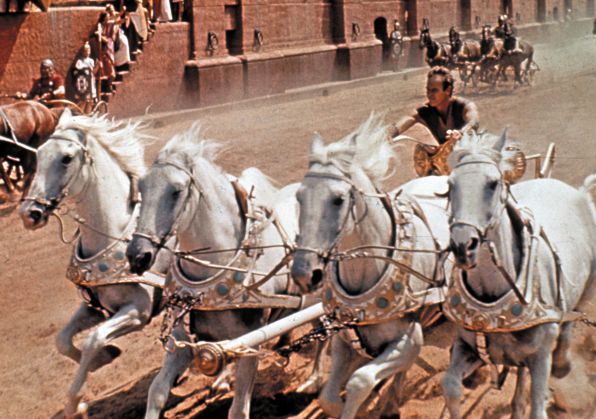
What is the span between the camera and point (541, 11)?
4644 cm

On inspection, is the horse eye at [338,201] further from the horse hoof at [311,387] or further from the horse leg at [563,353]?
the horse hoof at [311,387]

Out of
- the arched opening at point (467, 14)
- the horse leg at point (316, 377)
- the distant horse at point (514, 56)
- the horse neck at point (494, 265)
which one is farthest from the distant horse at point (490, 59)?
the horse neck at point (494, 265)

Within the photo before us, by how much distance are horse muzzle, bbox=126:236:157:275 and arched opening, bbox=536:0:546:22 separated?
43893 mm

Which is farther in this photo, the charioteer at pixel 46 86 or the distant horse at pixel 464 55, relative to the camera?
the distant horse at pixel 464 55

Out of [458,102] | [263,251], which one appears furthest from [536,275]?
[458,102]

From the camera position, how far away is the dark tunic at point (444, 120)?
726 cm

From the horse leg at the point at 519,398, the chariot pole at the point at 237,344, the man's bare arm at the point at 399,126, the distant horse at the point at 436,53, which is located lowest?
the horse leg at the point at 519,398

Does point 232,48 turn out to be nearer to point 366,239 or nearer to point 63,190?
point 63,190

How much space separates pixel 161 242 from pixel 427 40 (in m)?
22.5

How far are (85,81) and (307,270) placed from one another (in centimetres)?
1527

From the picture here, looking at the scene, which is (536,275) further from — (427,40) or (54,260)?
(427,40)

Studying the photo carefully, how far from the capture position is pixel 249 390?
549 centimetres

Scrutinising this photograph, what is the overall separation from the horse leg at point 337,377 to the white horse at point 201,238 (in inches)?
20.9

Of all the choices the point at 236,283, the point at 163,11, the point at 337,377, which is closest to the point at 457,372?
the point at 337,377
